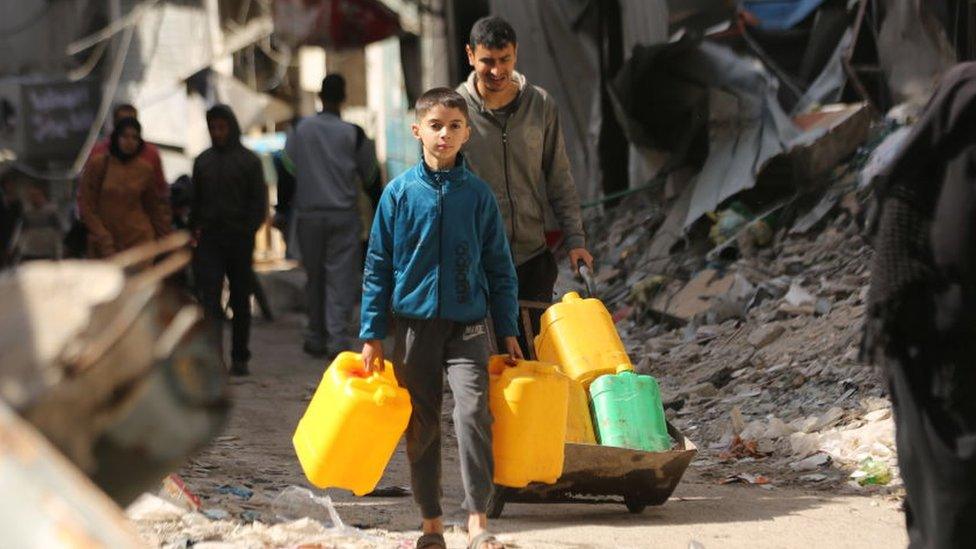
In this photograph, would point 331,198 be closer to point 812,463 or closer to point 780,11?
point 812,463

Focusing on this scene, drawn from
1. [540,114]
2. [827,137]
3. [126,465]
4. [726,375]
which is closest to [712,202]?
[827,137]

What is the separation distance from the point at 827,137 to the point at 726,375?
10.5 ft

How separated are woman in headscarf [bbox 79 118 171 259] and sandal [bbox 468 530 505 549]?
18.7 feet

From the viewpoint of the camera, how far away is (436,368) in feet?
20.1

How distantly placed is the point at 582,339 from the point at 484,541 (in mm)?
1411

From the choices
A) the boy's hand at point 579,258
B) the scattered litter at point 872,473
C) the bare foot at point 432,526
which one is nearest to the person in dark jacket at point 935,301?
the bare foot at point 432,526

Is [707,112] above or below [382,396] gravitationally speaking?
above

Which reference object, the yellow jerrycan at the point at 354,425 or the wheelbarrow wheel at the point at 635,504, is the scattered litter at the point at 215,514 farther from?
the wheelbarrow wheel at the point at 635,504

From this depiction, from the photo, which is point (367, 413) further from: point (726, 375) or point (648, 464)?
point (726, 375)

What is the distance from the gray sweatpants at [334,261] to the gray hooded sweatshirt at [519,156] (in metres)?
5.11

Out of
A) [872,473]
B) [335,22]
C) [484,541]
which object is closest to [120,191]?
[872,473]

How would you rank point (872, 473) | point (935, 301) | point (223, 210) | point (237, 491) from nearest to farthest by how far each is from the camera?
point (935, 301) < point (237, 491) < point (872, 473) < point (223, 210)

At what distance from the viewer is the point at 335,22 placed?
1975 centimetres

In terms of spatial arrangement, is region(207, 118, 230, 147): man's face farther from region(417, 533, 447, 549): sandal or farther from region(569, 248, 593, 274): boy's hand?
region(417, 533, 447, 549): sandal
